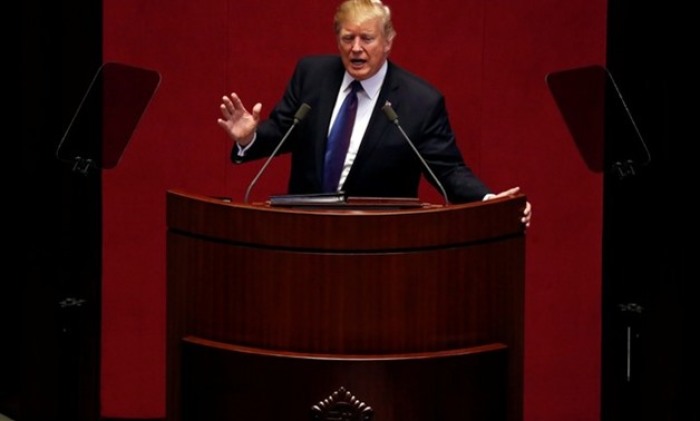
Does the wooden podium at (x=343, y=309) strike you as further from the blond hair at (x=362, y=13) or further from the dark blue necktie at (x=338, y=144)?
the blond hair at (x=362, y=13)

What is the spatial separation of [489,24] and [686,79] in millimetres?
768

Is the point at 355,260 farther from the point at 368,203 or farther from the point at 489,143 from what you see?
the point at 489,143

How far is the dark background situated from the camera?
420cm

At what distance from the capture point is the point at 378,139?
370 cm

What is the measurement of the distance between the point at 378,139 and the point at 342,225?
786mm

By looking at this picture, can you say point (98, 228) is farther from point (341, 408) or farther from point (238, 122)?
point (341, 408)

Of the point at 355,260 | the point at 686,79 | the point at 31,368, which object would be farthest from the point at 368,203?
the point at 31,368

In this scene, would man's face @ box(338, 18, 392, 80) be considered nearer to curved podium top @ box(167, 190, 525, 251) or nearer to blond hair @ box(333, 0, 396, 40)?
blond hair @ box(333, 0, 396, 40)

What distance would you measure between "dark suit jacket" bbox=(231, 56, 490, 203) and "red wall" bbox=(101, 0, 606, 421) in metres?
0.77

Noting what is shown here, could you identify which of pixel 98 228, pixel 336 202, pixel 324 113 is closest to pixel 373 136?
pixel 324 113

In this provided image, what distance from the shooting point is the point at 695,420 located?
13.8 feet

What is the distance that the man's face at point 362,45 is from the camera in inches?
144

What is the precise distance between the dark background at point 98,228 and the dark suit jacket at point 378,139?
2.17 feet

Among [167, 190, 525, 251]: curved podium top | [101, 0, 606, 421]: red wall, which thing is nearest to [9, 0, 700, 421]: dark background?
[101, 0, 606, 421]: red wall
